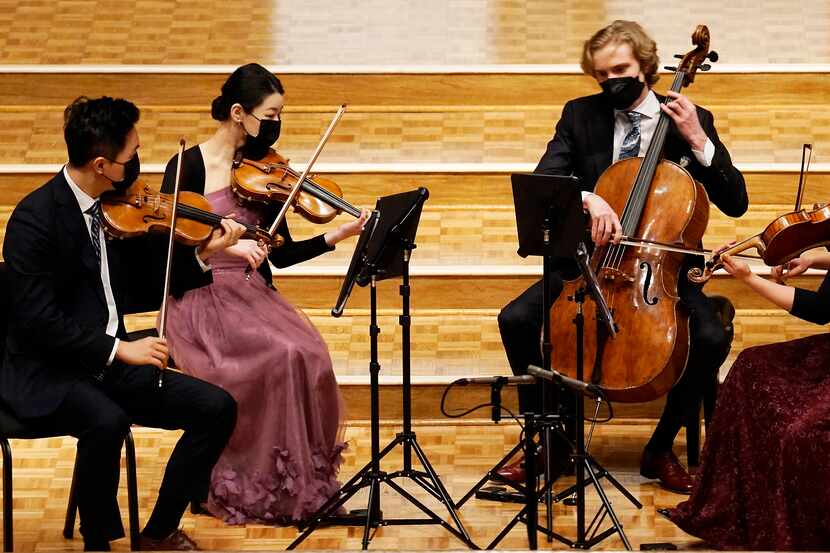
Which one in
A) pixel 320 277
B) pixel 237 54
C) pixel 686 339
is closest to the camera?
pixel 686 339

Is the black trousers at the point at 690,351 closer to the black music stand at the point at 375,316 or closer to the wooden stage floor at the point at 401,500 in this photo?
the wooden stage floor at the point at 401,500

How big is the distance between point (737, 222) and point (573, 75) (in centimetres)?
88

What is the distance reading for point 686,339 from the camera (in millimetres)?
3549

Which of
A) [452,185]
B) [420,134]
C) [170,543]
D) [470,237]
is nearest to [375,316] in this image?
[170,543]

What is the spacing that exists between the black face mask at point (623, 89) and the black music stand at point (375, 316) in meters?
0.91

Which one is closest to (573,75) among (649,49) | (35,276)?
(649,49)

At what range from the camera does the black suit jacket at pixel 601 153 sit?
3.85m

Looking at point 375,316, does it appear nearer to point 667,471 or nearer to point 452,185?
point 667,471

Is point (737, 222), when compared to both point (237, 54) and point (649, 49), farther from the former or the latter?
point (237, 54)

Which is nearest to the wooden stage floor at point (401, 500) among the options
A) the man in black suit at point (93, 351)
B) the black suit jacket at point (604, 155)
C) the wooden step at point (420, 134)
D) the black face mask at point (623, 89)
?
the man in black suit at point (93, 351)

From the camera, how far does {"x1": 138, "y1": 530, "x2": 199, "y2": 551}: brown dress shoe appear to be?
3316 mm

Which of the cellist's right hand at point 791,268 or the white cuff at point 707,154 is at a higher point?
the white cuff at point 707,154

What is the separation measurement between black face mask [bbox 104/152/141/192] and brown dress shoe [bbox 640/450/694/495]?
5.44ft

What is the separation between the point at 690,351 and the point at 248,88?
1445 mm
